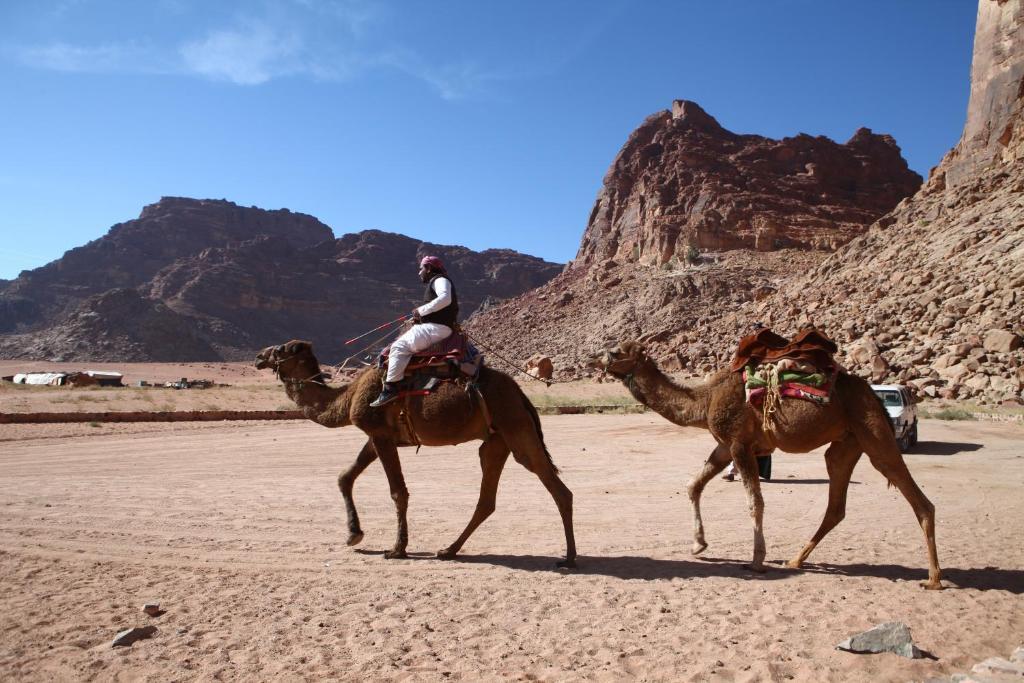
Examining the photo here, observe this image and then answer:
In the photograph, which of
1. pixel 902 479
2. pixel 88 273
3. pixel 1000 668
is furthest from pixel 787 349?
pixel 88 273

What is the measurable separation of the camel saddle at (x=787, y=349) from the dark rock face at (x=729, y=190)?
79467 millimetres

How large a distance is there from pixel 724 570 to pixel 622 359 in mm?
2407

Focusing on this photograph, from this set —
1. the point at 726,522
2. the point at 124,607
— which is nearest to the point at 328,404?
the point at 124,607

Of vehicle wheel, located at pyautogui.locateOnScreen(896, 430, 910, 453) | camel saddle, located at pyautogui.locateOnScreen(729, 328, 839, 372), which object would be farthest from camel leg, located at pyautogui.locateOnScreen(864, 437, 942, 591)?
vehicle wheel, located at pyautogui.locateOnScreen(896, 430, 910, 453)

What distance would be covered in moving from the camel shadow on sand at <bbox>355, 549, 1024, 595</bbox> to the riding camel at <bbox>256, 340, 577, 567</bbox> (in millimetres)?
285

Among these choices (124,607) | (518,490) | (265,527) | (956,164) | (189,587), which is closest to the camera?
(124,607)

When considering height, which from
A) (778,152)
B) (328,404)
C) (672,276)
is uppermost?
(778,152)

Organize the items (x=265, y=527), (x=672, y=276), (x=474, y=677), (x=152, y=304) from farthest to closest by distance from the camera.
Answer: (x=152, y=304) → (x=672, y=276) → (x=265, y=527) → (x=474, y=677)

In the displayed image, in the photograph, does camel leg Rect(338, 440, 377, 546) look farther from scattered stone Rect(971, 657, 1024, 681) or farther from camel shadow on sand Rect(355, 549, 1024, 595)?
scattered stone Rect(971, 657, 1024, 681)

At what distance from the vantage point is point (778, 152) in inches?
4405

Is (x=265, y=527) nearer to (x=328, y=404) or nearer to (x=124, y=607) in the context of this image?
(x=328, y=404)

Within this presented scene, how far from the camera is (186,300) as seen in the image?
505 feet

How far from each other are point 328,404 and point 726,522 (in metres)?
5.61

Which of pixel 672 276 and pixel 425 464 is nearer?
pixel 425 464
